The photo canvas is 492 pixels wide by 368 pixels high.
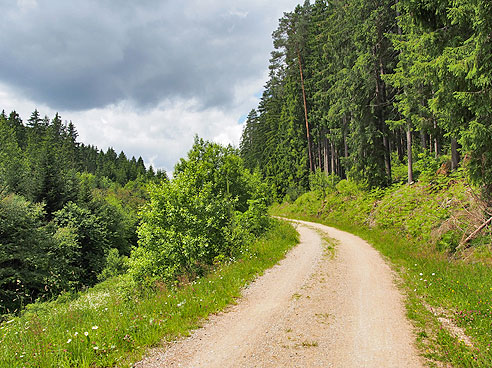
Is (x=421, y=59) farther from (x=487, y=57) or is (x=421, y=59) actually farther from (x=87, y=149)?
(x=87, y=149)

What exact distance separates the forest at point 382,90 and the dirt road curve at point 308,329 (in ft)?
18.3

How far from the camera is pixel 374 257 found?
410 inches

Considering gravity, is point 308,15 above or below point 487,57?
above

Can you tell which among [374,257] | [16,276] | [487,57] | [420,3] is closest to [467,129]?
[487,57]

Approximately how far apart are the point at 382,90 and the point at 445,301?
18.8 meters

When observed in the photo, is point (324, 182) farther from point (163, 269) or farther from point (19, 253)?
point (19, 253)

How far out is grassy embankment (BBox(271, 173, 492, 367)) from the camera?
438 centimetres

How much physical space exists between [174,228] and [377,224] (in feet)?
39.9

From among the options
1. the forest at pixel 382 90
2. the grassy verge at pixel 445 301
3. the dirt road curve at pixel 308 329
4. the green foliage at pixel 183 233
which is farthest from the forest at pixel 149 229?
the forest at pixel 382 90

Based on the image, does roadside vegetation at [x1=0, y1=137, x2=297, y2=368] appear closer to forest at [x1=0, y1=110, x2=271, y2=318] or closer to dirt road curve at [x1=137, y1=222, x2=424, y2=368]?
forest at [x1=0, y1=110, x2=271, y2=318]

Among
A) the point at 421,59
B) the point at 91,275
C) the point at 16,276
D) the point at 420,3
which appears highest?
the point at 420,3

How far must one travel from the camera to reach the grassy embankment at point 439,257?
14.4ft

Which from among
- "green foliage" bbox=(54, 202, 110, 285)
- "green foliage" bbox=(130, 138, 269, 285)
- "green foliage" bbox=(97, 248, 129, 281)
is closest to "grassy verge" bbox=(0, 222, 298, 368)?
"green foliage" bbox=(130, 138, 269, 285)

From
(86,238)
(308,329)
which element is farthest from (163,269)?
(86,238)
